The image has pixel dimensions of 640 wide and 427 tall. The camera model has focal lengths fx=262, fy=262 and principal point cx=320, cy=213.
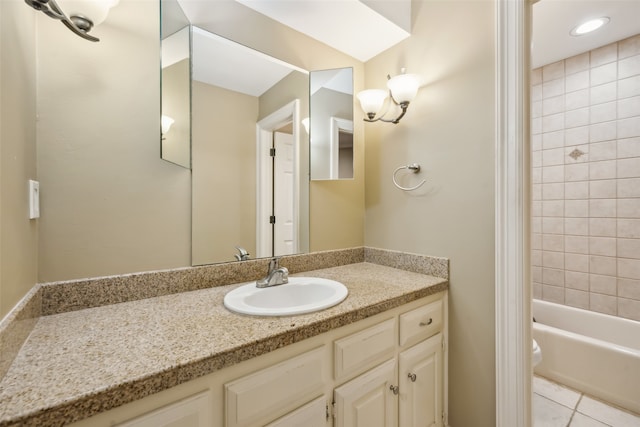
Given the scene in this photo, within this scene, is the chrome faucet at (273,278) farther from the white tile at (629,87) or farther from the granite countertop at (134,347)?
the white tile at (629,87)

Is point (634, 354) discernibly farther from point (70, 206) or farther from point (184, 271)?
point (70, 206)

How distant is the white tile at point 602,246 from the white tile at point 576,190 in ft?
1.13

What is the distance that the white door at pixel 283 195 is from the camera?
4.58 ft

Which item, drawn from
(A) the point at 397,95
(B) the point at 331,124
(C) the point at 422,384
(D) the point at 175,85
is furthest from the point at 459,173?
(D) the point at 175,85

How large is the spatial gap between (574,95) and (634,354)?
6.29 ft

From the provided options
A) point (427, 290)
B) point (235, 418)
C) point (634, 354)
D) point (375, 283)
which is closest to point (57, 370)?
point (235, 418)

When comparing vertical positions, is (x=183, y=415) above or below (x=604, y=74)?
below

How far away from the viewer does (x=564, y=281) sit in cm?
223

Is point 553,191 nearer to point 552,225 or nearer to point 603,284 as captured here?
point 552,225

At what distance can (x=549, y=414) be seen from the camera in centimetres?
154

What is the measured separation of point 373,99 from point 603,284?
7.56 feet

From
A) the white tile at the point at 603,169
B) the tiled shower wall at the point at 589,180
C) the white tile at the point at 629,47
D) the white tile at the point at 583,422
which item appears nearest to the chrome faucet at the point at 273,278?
the white tile at the point at 583,422

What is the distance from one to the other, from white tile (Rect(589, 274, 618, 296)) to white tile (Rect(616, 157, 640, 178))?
77cm

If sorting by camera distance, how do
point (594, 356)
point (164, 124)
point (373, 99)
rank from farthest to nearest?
point (594, 356)
point (373, 99)
point (164, 124)
